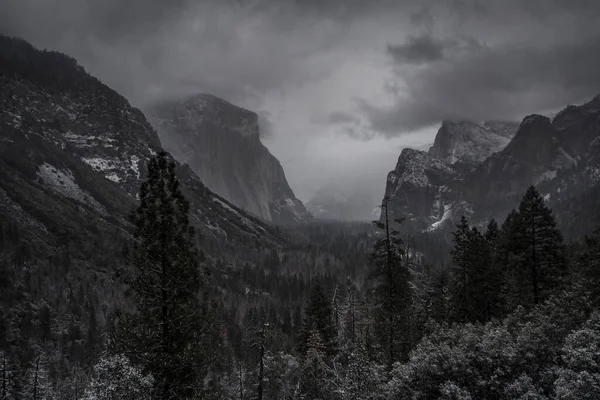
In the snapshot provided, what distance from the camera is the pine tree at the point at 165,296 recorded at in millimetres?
19188

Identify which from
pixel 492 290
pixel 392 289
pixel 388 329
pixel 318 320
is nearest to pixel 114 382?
pixel 388 329

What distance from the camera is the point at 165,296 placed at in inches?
802

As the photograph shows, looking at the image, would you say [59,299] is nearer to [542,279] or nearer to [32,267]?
[32,267]

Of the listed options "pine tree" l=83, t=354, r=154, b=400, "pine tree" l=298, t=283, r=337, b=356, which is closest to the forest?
"pine tree" l=83, t=354, r=154, b=400

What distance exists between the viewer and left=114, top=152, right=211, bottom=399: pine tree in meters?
19.2

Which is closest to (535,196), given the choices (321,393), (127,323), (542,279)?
(542,279)

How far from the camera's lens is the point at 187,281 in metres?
20.7

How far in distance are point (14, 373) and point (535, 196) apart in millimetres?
53043

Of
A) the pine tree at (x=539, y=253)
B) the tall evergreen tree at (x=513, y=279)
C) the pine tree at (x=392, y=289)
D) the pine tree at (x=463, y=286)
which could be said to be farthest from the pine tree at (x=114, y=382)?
the pine tree at (x=539, y=253)

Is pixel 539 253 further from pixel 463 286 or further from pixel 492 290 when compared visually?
pixel 463 286

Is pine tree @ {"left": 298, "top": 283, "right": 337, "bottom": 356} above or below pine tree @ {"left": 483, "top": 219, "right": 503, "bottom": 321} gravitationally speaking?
below

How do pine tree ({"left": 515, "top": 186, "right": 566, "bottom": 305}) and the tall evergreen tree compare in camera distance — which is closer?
pine tree ({"left": 515, "top": 186, "right": 566, "bottom": 305})

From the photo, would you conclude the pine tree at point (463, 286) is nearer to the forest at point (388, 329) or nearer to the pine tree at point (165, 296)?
the forest at point (388, 329)

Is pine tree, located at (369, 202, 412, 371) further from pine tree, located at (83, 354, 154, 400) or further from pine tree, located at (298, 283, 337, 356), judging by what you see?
pine tree, located at (83, 354, 154, 400)
